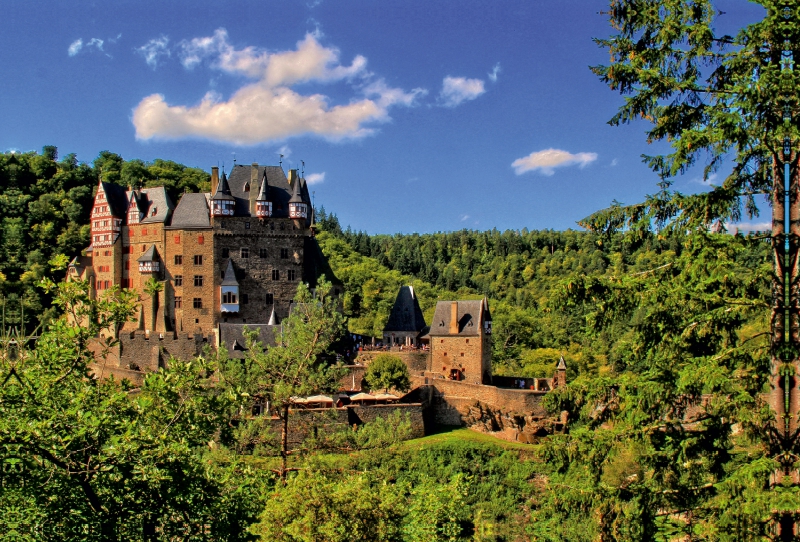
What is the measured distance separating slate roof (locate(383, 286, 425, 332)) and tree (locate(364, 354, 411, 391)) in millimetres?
5926

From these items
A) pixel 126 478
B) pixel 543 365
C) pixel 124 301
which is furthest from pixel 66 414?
pixel 543 365

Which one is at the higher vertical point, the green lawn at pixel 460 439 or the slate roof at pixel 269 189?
the slate roof at pixel 269 189

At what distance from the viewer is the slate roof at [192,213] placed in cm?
5088

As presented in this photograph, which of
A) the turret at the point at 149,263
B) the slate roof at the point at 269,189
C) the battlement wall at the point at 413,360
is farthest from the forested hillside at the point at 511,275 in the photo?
the turret at the point at 149,263

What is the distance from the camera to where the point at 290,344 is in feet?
90.4

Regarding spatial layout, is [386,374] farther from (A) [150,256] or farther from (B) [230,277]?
(A) [150,256]

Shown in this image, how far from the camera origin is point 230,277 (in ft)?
164

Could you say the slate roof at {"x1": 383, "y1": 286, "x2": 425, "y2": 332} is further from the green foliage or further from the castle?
the green foliage

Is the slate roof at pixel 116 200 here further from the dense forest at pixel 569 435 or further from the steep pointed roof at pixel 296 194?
the dense forest at pixel 569 435

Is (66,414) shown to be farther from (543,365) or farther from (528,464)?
(543,365)

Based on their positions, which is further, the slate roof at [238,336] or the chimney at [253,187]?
the chimney at [253,187]

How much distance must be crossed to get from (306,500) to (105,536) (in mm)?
6948

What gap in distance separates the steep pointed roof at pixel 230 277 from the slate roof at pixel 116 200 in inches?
370

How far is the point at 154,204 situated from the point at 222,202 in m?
5.85
